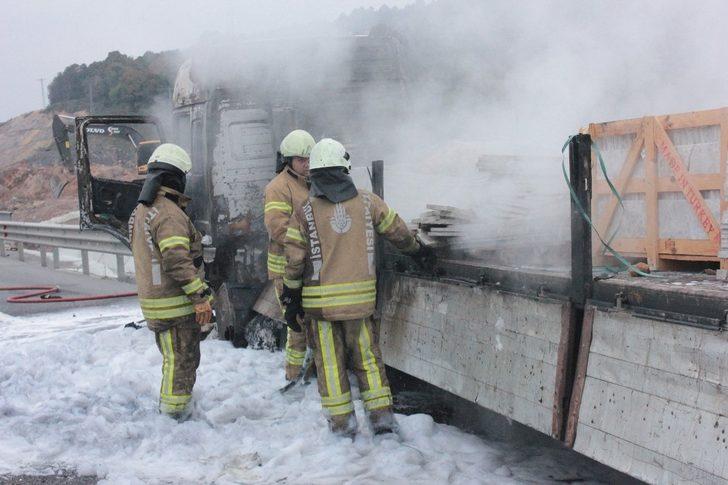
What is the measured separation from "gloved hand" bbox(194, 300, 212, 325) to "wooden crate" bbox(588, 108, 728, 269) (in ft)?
7.62

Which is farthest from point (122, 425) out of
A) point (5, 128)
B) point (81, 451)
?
point (5, 128)

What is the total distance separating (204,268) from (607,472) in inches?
150

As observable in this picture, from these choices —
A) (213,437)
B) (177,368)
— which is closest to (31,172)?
(177,368)

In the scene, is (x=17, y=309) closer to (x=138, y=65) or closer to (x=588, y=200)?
(x=588, y=200)

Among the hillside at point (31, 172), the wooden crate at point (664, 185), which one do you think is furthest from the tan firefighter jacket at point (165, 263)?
the hillside at point (31, 172)

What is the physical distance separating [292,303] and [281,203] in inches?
41.9

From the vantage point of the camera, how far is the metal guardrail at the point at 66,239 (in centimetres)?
1127

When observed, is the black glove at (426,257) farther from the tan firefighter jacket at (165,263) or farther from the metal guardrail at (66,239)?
the metal guardrail at (66,239)

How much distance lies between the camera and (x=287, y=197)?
511 cm

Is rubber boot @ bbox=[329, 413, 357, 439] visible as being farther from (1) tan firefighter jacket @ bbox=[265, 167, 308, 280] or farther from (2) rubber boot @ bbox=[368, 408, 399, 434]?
(1) tan firefighter jacket @ bbox=[265, 167, 308, 280]

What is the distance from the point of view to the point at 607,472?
3750mm

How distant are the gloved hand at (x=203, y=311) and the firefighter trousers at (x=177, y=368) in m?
0.20

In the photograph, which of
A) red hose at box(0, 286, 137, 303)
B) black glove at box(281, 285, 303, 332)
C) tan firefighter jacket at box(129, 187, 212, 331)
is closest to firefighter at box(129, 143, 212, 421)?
tan firefighter jacket at box(129, 187, 212, 331)

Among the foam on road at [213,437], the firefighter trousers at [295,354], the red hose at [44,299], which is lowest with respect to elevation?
the red hose at [44,299]
